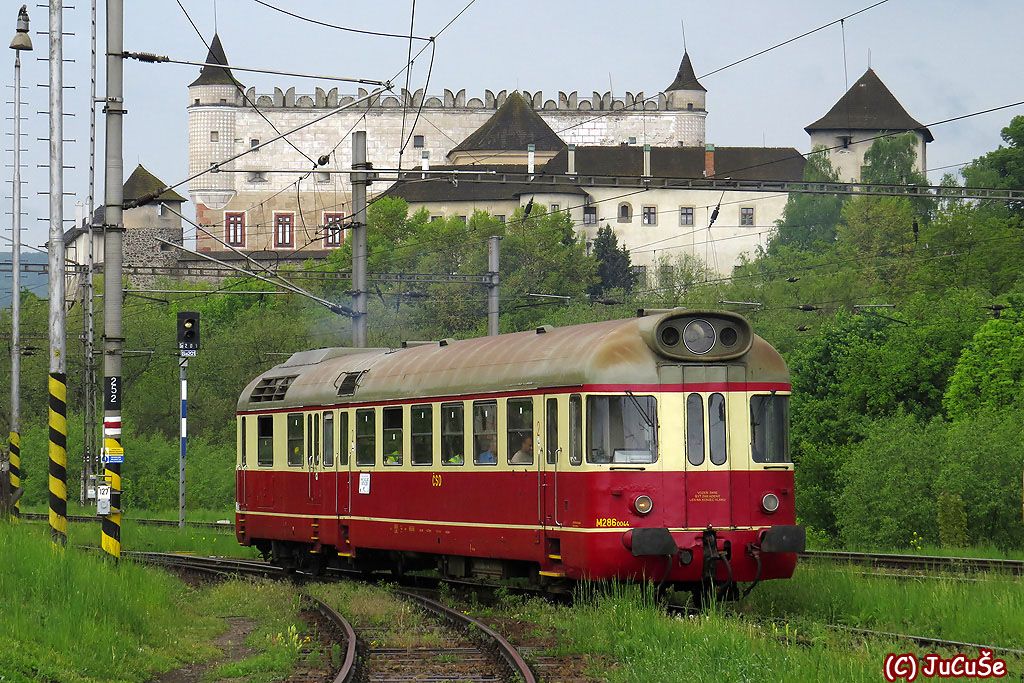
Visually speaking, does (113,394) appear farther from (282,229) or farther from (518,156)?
(282,229)

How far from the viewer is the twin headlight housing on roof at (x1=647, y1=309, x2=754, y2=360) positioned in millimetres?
17219

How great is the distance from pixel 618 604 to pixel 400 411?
6.44 metres

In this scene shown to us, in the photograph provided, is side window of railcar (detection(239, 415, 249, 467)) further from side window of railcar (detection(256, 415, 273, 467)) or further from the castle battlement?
the castle battlement

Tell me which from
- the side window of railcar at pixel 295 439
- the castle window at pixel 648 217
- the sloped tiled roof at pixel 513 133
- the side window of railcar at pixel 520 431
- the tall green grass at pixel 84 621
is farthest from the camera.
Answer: the sloped tiled roof at pixel 513 133

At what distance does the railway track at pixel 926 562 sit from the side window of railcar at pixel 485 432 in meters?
4.83

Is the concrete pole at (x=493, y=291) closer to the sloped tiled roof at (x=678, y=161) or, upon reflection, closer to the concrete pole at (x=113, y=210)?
the concrete pole at (x=113, y=210)

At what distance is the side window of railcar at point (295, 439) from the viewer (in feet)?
81.7

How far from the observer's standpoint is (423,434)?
20.7m

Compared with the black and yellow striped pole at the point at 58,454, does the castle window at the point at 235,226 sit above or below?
above

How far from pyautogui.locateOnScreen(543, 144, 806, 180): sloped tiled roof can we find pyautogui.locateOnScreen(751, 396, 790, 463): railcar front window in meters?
106

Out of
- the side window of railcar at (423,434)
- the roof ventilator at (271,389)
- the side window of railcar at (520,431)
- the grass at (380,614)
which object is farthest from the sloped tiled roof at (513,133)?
the side window of railcar at (520,431)

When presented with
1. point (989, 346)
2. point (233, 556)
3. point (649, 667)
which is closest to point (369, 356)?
point (233, 556)

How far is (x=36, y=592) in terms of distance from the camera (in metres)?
15.1

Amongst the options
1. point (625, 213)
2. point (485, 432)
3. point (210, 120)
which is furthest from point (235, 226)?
point (485, 432)
